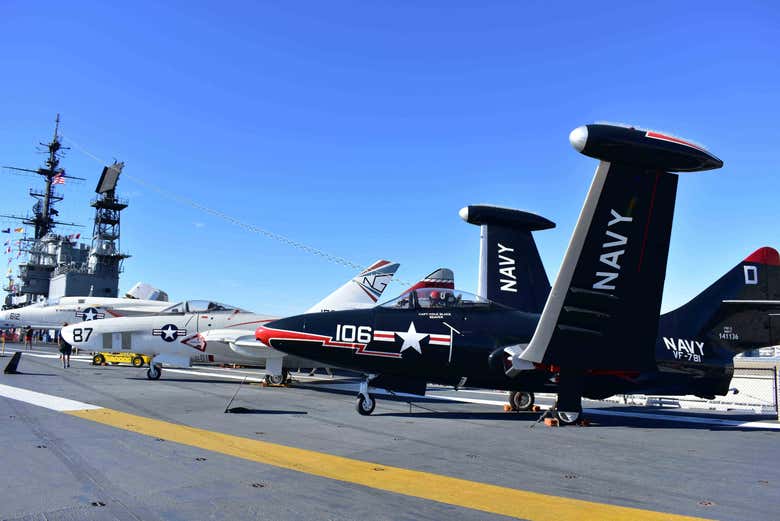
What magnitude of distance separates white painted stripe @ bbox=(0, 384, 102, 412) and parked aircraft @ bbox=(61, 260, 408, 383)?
6678 mm

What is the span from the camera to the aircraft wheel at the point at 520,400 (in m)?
13.8

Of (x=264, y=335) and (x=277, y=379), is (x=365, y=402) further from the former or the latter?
(x=277, y=379)

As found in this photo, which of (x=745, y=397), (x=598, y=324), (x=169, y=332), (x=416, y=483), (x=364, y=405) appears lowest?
(x=745, y=397)

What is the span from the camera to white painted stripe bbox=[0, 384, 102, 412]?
10723 millimetres

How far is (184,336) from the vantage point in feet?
67.6

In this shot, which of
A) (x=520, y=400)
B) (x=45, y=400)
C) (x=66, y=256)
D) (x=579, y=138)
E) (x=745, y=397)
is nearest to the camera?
(x=579, y=138)

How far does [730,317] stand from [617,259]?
17.5ft

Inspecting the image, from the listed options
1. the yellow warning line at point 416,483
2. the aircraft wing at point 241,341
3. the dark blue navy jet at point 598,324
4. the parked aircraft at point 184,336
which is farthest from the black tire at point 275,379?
the yellow warning line at point 416,483

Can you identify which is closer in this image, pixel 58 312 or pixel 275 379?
pixel 275 379

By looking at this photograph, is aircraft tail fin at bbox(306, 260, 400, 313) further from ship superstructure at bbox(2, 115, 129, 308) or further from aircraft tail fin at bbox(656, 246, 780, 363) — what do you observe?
ship superstructure at bbox(2, 115, 129, 308)

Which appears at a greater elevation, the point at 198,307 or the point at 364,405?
the point at 198,307

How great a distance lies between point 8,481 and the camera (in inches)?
203

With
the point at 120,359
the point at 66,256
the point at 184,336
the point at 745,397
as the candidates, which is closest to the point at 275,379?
the point at 184,336

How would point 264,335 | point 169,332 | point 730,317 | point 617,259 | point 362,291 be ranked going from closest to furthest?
point 617,259 < point 264,335 < point 730,317 < point 169,332 < point 362,291
